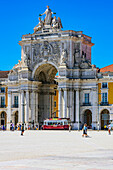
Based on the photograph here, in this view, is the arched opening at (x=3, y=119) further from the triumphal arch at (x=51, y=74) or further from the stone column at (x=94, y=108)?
the stone column at (x=94, y=108)

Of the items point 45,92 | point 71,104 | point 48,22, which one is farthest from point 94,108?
point 48,22

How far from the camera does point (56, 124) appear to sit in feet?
263

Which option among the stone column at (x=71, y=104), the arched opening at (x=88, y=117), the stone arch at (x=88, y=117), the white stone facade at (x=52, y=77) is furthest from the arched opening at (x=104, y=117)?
the stone column at (x=71, y=104)

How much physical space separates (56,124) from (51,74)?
1357 centimetres

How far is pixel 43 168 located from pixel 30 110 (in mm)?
67310

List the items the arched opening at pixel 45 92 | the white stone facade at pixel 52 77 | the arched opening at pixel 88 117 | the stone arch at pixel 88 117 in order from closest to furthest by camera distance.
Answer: the white stone facade at pixel 52 77 < the stone arch at pixel 88 117 < the arched opening at pixel 88 117 < the arched opening at pixel 45 92

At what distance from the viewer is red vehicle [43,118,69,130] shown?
79438 mm

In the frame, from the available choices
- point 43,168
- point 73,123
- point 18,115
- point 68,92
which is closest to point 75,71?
point 68,92

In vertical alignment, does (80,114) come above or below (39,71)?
below

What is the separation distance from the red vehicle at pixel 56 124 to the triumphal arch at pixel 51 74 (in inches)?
86.1

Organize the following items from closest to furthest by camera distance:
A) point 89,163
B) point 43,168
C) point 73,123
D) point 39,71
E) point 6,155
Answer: point 43,168 < point 89,163 < point 6,155 < point 73,123 < point 39,71

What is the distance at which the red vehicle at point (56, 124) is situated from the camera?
7944 centimetres

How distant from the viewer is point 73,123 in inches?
3221

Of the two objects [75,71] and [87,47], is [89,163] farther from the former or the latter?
[87,47]
